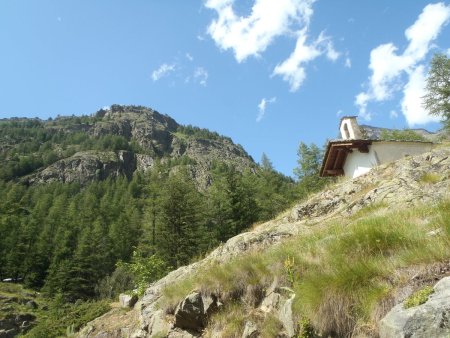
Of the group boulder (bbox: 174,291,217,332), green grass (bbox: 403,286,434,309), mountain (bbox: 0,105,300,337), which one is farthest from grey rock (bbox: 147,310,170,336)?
mountain (bbox: 0,105,300,337)

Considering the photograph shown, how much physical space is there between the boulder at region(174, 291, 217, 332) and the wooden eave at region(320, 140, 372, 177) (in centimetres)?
1946

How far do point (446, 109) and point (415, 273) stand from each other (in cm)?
4622

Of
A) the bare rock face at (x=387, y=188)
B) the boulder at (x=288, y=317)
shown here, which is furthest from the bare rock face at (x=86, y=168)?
the boulder at (x=288, y=317)

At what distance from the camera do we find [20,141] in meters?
184

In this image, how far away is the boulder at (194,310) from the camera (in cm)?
883

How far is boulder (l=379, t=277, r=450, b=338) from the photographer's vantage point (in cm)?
377

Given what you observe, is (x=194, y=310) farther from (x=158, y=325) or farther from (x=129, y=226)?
(x=129, y=226)

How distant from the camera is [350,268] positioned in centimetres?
564

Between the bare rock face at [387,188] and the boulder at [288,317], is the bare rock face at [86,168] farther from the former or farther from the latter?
the boulder at [288,317]

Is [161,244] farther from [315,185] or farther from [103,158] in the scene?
[103,158]

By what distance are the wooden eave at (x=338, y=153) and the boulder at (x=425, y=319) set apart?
22.2 meters

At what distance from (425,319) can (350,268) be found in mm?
1751

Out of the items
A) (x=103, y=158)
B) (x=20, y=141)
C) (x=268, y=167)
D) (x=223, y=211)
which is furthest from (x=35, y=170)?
(x=223, y=211)

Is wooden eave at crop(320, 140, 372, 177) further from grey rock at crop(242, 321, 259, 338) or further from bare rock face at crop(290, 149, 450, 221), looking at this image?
grey rock at crop(242, 321, 259, 338)
